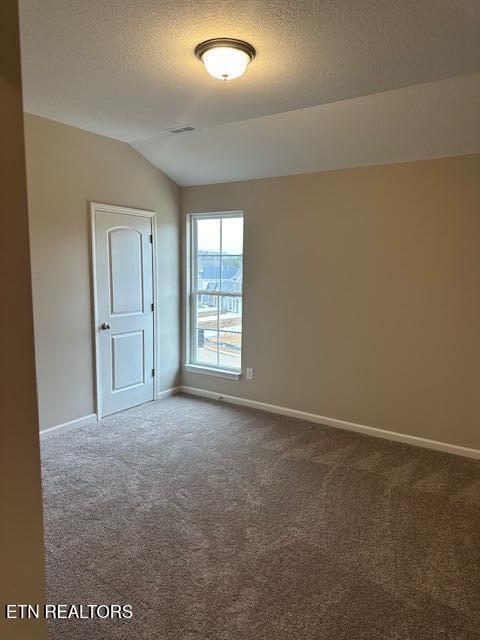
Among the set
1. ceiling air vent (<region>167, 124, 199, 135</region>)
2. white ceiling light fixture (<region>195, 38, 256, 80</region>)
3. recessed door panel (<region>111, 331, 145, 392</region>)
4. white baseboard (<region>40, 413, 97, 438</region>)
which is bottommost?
white baseboard (<region>40, 413, 97, 438</region>)

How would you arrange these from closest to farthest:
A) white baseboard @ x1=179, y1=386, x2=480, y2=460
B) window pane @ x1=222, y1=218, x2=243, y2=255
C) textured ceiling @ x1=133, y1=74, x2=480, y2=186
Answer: textured ceiling @ x1=133, y1=74, x2=480, y2=186 < white baseboard @ x1=179, y1=386, x2=480, y2=460 < window pane @ x1=222, y1=218, x2=243, y2=255

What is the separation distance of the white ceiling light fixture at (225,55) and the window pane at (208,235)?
8.49 feet

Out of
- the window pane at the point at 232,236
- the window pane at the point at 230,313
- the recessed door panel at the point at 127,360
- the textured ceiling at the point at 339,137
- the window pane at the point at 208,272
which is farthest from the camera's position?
the window pane at the point at 208,272

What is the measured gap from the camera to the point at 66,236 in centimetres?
371

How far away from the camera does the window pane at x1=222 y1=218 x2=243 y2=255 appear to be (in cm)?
460

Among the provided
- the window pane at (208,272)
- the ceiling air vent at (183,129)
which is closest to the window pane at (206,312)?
the window pane at (208,272)

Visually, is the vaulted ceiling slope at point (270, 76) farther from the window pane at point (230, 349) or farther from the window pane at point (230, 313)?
the window pane at point (230, 349)

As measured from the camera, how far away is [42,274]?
355 cm

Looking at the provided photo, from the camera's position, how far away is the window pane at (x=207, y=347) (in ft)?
16.3

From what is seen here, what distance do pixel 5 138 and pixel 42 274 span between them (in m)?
2.68

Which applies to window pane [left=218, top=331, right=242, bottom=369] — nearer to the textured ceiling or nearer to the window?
the window

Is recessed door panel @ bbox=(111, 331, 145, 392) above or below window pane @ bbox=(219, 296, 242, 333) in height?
below

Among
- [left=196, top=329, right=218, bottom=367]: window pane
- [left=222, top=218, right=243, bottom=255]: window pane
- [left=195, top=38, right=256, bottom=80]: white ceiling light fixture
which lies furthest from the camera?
[left=196, top=329, right=218, bottom=367]: window pane

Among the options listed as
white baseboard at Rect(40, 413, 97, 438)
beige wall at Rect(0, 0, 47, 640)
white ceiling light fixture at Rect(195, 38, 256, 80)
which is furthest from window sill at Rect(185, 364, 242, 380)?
beige wall at Rect(0, 0, 47, 640)
